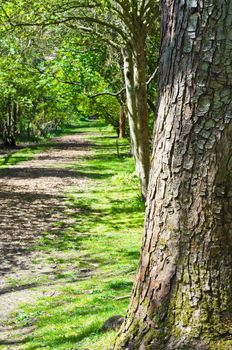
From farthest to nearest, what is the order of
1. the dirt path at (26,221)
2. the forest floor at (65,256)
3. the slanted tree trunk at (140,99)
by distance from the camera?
the slanted tree trunk at (140,99)
the dirt path at (26,221)
the forest floor at (65,256)

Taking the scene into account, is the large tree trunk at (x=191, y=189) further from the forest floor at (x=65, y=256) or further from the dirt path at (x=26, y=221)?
the dirt path at (x=26, y=221)

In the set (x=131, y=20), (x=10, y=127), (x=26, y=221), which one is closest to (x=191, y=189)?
(x=131, y=20)

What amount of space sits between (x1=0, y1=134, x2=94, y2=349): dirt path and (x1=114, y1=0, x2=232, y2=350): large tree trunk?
2.88 meters

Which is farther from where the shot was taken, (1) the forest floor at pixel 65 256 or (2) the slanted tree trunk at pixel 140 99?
(2) the slanted tree trunk at pixel 140 99

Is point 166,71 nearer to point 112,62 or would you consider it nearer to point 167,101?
point 167,101

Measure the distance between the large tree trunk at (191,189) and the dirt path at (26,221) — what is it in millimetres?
2879

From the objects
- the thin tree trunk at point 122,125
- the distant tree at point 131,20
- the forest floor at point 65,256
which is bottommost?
the forest floor at point 65,256

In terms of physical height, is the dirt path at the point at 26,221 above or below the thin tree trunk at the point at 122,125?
below

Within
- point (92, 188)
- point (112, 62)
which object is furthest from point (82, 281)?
point (112, 62)

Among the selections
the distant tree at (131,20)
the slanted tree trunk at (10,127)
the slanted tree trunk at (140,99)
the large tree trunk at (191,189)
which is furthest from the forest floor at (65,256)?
the slanted tree trunk at (10,127)

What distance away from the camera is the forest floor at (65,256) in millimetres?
6223

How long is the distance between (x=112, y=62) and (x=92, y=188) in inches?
197

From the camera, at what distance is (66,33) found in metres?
18.0

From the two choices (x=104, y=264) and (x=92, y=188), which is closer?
(x=104, y=264)
